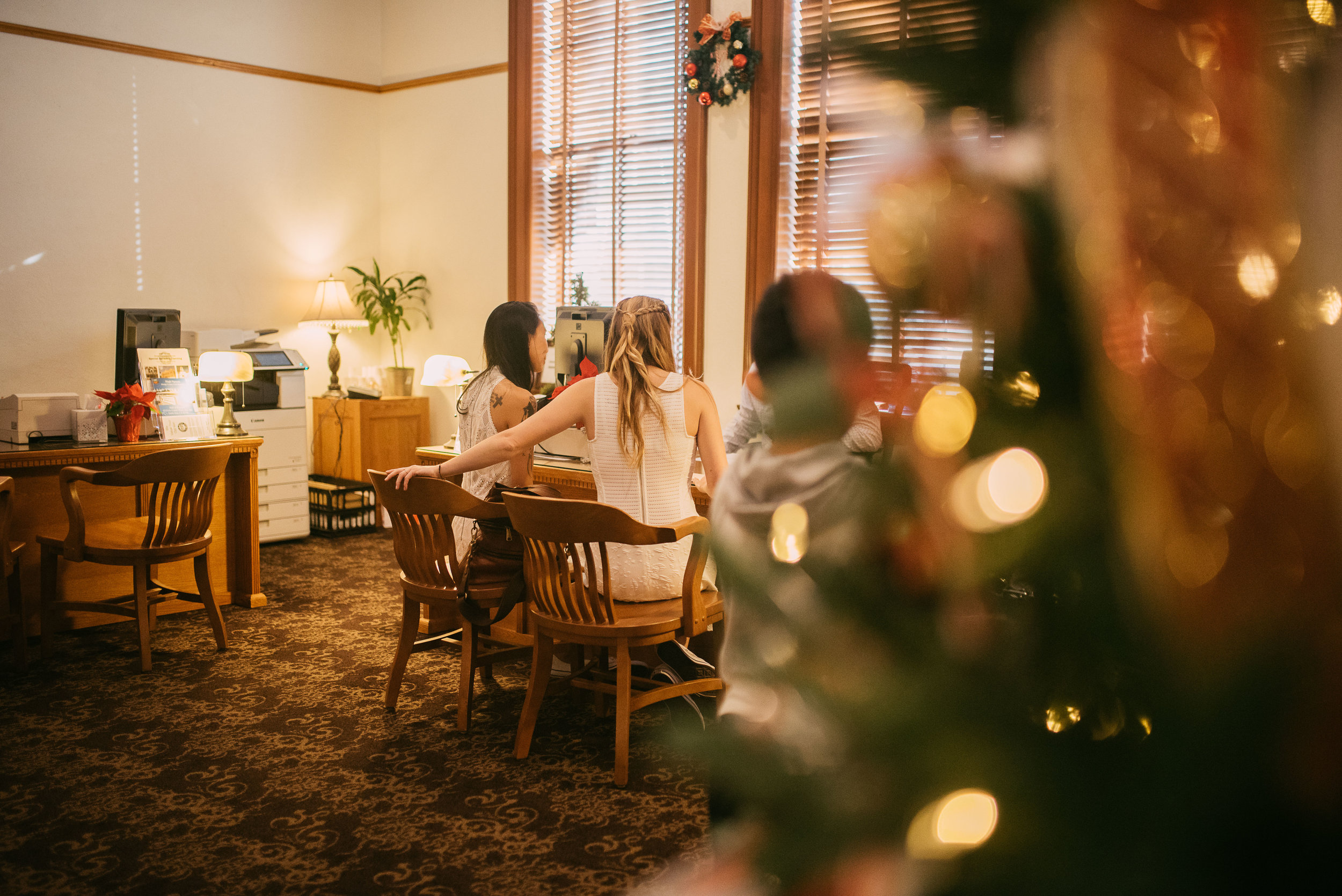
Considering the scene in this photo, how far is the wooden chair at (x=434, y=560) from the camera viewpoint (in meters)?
3.15

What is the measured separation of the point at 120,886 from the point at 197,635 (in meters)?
2.37

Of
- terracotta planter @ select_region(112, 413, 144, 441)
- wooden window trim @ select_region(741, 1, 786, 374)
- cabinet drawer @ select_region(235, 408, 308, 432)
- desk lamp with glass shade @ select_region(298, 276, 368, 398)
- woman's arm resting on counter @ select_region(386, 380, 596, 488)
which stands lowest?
cabinet drawer @ select_region(235, 408, 308, 432)

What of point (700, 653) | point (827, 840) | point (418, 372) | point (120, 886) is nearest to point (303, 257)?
point (418, 372)

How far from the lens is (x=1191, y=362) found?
49cm

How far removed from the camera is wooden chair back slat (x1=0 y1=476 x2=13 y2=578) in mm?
3650

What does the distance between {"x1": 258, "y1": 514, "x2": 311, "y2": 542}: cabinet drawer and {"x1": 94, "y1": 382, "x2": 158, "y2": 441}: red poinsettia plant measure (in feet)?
6.17

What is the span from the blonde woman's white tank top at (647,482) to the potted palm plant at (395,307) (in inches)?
191

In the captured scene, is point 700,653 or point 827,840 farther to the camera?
point 700,653

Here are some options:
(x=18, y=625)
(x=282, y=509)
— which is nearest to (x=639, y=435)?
(x=18, y=625)

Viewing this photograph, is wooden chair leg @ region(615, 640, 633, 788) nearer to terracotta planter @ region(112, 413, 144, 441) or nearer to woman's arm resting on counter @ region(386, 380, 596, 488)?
woman's arm resting on counter @ region(386, 380, 596, 488)

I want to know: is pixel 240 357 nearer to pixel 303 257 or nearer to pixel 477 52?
pixel 303 257

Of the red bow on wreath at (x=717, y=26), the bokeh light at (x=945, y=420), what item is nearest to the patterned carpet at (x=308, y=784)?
the bokeh light at (x=945, y=420)

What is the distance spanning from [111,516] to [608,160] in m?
3.70

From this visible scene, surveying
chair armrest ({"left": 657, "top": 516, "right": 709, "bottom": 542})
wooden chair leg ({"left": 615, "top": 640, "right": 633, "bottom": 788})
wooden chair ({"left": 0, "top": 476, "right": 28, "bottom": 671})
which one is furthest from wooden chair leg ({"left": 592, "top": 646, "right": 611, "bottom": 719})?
wooden chair ({"left": 0, "top": 476, "right": 28, "bottom": 671})
